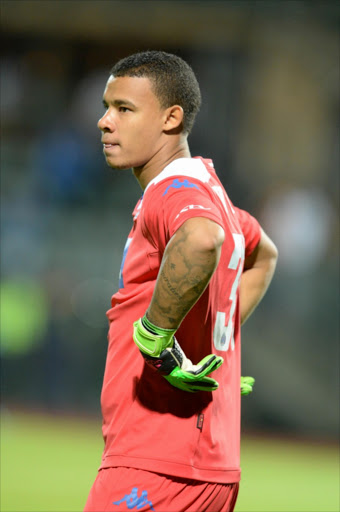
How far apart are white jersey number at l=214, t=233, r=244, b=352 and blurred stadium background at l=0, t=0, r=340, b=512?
3535 millimetres

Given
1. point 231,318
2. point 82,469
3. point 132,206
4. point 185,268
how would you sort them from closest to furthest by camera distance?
point 185,268, point 231,318, point 82,469, point 132,206

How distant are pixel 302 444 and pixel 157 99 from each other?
6686 mm

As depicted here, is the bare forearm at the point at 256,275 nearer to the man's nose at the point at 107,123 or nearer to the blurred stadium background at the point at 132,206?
the man's nose at the point at 107,123

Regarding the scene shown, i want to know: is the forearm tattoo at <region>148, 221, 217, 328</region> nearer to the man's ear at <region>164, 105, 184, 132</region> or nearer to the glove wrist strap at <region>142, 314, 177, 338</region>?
the glove wrist strap at <region>142, 314, 177, 338</region>

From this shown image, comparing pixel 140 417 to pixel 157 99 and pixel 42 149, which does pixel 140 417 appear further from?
pixel 42 149

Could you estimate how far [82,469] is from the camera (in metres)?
6.93

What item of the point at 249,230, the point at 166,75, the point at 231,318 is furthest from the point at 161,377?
the point at 166,75

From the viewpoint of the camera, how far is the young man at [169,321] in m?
2.25

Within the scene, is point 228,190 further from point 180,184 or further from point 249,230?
point 180,184

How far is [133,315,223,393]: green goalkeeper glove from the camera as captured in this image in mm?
2266

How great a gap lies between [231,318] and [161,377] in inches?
13.1

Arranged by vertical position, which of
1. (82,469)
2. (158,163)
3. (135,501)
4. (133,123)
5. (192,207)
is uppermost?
(133,123)

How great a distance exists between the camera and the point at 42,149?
1098 centimetres

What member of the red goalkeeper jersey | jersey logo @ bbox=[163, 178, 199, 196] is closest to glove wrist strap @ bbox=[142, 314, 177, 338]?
the red goalkeeper jersey
